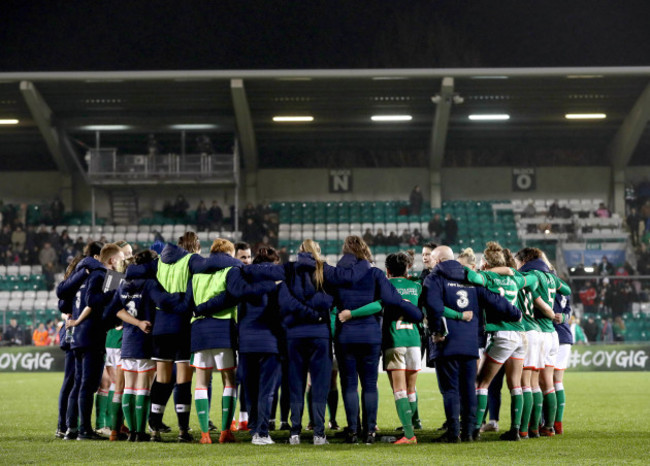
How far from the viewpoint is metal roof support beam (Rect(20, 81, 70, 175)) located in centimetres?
3108

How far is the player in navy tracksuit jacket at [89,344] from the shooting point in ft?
32.2

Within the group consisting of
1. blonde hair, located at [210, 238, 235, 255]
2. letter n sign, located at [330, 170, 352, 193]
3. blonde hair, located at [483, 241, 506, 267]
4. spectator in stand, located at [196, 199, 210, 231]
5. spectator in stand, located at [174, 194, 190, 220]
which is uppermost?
letter n sign, located at [330, 170, 352, 193]

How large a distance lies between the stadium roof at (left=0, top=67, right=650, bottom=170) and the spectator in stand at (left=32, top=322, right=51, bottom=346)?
321 inches

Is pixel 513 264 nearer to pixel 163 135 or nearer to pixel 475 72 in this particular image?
pixel 475 72

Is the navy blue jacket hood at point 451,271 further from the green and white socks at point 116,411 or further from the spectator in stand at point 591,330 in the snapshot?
the spectator in stand at point 591,330

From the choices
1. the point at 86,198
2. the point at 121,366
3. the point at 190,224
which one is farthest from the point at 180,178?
the point at 121,366

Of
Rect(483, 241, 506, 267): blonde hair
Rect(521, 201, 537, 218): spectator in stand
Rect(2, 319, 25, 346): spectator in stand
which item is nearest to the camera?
Rect(483, 241, 506, 267): blonde hair

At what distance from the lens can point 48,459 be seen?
8273mm

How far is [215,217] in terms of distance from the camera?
33562mm

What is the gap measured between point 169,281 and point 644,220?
2737 centimetres

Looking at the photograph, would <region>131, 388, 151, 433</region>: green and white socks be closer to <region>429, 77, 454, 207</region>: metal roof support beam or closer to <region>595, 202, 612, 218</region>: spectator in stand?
<region>429, 77, 454, 207</region>: metal roof support beam

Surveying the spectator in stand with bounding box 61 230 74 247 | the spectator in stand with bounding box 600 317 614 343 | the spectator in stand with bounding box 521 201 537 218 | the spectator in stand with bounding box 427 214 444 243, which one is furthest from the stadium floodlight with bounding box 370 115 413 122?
the spectator in stand with bounding box 61 230 74 247

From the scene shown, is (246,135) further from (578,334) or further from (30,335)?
(578,334)

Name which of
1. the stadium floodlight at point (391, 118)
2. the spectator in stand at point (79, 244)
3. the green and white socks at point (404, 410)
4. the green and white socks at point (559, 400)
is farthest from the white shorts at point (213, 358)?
the stadium floodlight at point (391, 118)
